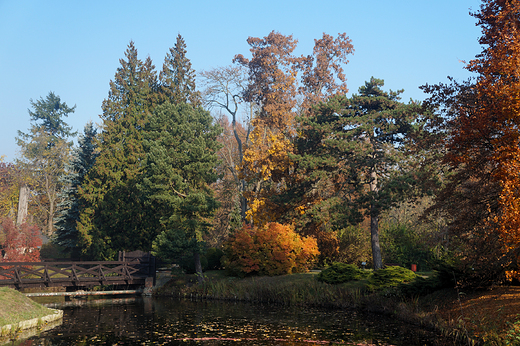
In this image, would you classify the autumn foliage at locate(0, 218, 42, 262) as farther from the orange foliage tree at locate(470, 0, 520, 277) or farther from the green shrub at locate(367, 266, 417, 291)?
the orange foliage tree at locate(470, 0, 520, 277)

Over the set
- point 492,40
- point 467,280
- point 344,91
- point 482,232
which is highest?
point 344,91

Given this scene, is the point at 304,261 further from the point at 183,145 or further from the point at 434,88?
the point at 434,88

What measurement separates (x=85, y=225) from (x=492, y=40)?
32660 millimetres

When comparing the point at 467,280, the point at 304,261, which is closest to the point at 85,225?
the point at 304,261

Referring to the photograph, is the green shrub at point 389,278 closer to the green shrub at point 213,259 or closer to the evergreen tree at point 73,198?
the green shrub at point 213,259

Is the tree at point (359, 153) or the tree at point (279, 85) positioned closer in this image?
the tree at point (359, 153)

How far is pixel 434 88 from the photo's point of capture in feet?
46.2

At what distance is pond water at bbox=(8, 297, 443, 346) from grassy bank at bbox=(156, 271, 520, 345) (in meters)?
0.75

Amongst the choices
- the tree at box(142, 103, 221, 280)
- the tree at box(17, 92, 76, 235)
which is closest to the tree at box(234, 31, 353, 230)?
the tree at box(142, 103, 221, 280)

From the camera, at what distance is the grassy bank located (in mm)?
11672

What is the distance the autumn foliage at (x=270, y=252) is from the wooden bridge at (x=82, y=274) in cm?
650

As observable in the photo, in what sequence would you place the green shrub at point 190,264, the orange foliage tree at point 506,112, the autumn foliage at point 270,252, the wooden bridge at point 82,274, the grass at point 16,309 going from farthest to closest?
the green shrub at point 190,264 < the autumn foliage at point 270,252 < the wooden bridge at point 82,274 < the grass at point 16,309 < the orange foliage tree at point 506,112

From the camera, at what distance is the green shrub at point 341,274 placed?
21.0 meters

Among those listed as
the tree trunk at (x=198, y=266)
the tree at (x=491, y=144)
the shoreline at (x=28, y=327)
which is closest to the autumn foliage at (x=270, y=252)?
the tree trunk at (x=198, y=266)
